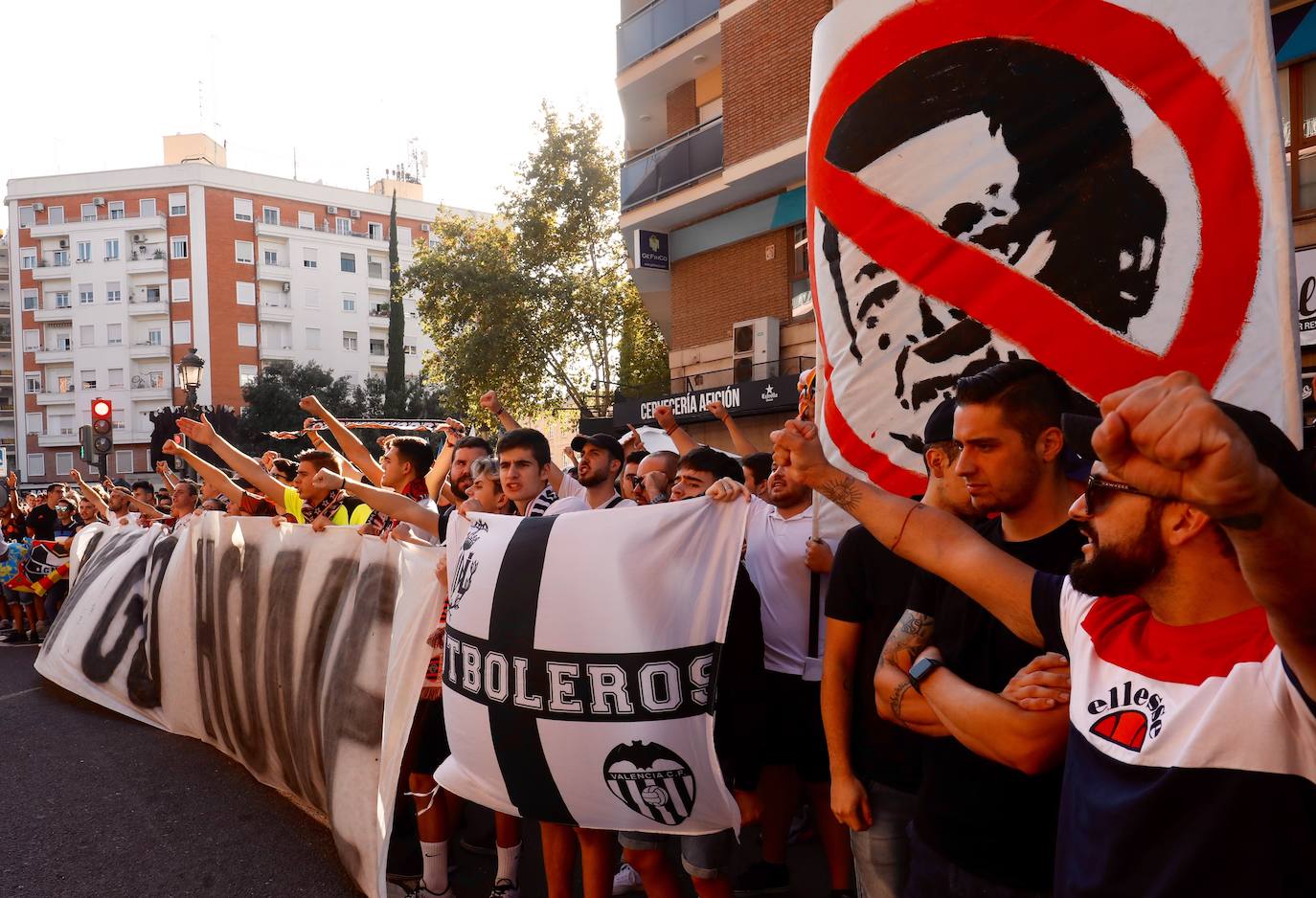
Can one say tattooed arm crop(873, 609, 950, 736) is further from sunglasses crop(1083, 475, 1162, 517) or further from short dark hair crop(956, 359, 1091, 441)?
sunglasses crop(1083, 475, 1162, 517)

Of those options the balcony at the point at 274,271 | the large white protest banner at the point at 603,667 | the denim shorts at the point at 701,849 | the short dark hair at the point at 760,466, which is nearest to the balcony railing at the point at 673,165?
the short dark hair at the point at 760,466

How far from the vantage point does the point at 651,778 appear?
2.84 metres

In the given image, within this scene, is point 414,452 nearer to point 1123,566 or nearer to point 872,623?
point 872,623

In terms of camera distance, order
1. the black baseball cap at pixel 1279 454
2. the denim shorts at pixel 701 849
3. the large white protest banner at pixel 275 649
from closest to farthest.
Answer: the black baseball cap at pixel 1279 454 < the denim shorts at pixel 701 849 < the large white protest banner at pixel 275 649

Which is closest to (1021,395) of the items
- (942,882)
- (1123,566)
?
(1123,566)

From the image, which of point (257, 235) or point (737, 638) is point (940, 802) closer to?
point (737, 638)

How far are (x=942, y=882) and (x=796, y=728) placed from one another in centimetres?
189

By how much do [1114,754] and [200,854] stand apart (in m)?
4.50

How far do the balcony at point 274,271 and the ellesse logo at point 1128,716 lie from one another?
58.8 meters

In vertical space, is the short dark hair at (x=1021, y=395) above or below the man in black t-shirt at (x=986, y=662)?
above

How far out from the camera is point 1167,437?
96cm

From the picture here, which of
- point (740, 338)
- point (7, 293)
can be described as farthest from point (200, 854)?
point (7, 293)

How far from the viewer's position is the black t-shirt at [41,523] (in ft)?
39.2

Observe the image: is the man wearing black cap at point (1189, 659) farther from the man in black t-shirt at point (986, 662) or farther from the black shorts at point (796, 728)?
the black shorts at point (796, 728)
